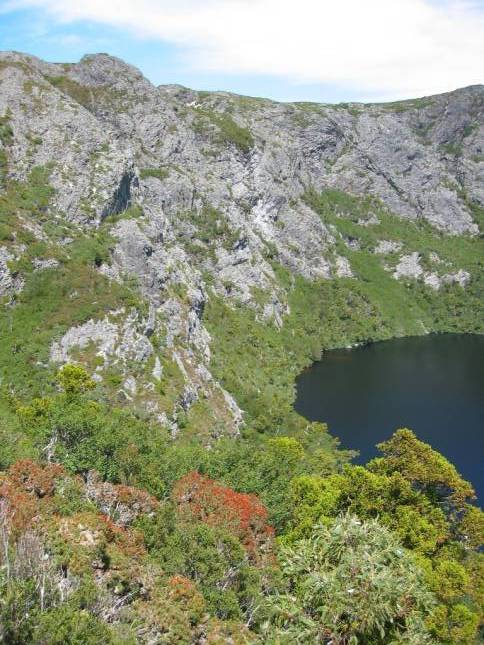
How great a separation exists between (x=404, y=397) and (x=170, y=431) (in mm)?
70095

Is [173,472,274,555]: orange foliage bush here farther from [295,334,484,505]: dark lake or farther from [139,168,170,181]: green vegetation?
[139,168,170,181]: green vegetation

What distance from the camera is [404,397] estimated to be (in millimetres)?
127250

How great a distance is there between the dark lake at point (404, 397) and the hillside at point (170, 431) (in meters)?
7.91

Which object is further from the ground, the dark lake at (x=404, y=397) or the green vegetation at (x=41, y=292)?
the green vegetation at (x=41, y=292)

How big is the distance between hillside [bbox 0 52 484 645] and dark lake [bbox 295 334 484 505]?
791 cm

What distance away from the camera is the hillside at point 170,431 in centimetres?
2778

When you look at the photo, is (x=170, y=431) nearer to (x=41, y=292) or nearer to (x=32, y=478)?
(x=41, y=292)

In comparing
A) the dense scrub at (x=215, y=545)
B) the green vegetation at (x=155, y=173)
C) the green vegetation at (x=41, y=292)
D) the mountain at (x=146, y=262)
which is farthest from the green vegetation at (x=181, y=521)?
the green vegetation at (x=155, y=173)

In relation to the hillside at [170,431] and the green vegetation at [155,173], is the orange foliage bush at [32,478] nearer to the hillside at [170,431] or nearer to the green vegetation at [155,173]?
the hillside at [170,431]

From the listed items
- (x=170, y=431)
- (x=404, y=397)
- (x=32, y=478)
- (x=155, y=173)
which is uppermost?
(x=155, y=173)

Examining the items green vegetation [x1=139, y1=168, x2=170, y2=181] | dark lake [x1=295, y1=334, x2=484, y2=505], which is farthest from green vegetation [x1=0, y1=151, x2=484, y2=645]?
green vegetation [x1=139, y1=168, x2=170, y2=181]

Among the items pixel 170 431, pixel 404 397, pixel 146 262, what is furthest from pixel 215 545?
pixel 404 397

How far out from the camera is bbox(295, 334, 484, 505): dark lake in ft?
335

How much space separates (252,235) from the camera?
18250 centimetres
